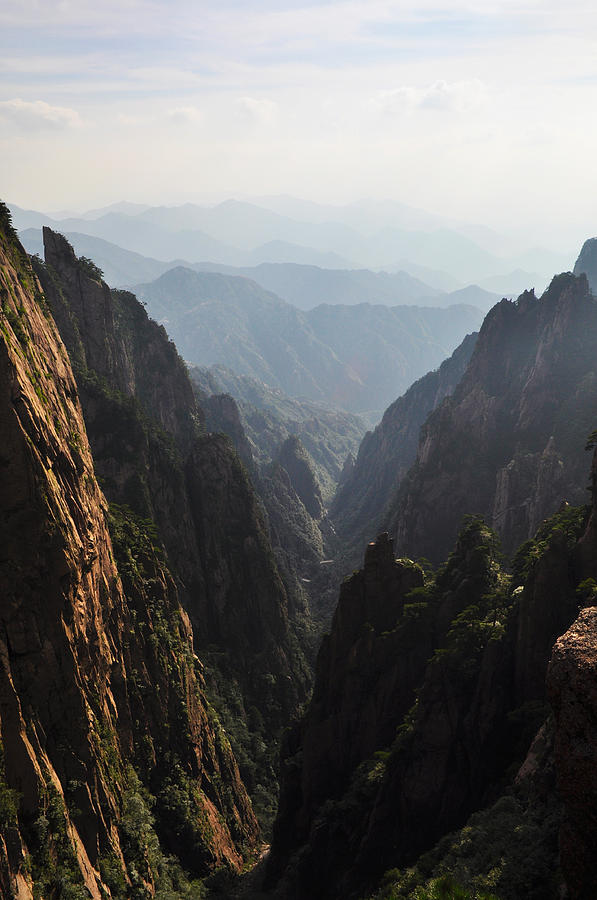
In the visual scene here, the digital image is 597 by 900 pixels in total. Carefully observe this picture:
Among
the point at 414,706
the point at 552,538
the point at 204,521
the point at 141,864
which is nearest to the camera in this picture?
the point at 141,864

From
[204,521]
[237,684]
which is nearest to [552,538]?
[237,684]

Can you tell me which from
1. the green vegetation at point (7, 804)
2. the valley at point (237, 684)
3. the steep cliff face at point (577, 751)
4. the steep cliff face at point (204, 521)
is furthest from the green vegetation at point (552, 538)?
the steep cliff face at point (204, 521)

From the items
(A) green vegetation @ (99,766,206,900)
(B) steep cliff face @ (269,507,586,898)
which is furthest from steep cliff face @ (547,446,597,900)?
(A) green vegetation @ (99,766,206,900)

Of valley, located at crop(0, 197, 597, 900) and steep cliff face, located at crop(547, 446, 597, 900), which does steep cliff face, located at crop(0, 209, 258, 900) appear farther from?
steep cliff face, located at crop(547, 446, 597, 900)

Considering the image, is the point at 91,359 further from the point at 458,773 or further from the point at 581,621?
the point at 581,621

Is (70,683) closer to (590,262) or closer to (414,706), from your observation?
(414,706)

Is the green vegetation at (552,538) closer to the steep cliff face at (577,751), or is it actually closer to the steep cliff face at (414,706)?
the steep cliff face at (414,706)
